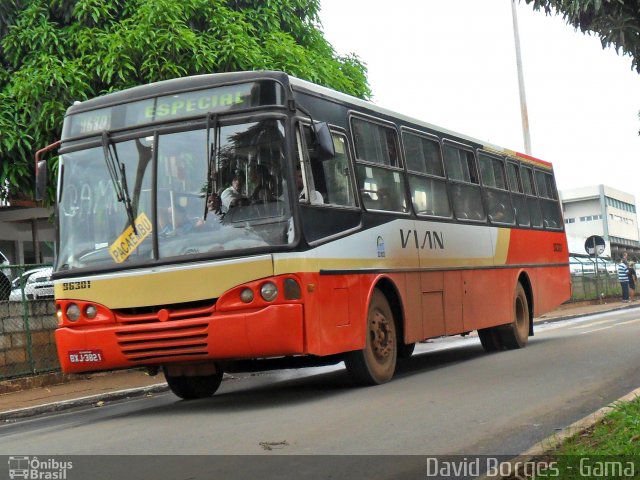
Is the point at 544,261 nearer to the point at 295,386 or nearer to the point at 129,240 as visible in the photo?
the point at 295,386

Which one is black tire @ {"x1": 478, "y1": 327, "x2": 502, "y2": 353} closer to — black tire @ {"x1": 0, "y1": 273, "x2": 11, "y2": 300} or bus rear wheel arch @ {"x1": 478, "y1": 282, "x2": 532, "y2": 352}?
bus rear wheel arch @ {"x1": 478, "y1": 282, "x2": 532, "y2": 352}

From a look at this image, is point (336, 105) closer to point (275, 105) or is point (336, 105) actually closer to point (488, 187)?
point (275, 105)

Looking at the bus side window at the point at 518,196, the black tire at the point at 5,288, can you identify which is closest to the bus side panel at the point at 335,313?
the black tire at the point at 5,288

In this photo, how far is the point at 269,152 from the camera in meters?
10.5

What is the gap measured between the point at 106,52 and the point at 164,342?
874cm

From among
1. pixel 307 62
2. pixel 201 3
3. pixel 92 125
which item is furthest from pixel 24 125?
pixel 92 125

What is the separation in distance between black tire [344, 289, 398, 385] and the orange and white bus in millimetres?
24

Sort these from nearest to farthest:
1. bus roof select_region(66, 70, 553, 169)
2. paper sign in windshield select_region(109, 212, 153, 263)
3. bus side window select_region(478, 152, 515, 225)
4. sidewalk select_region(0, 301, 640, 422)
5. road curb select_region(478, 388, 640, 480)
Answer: road curb select_region(478, 388, 640, 480) < paper sign in windshield select_region(109, 212, 153, 263) < bus roof select_region(66, 70, 553, 169) < sidewalk select_region(0, 301, 640, 422) < bus side window select_region(478, 152, 515, 225)

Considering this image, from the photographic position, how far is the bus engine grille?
10.3m

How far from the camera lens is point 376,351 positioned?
12164mm

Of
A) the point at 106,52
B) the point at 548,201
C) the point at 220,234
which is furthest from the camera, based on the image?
the point at 548,201

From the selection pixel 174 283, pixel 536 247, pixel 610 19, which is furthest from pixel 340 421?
pixel 536 247

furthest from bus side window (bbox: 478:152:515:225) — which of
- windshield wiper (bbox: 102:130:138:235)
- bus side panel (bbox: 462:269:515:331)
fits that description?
windshield wiper (bbox: 102:130:138:235)

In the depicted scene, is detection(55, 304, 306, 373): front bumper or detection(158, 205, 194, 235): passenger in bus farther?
detection(158, 205, 194, 235): passenger in bus
